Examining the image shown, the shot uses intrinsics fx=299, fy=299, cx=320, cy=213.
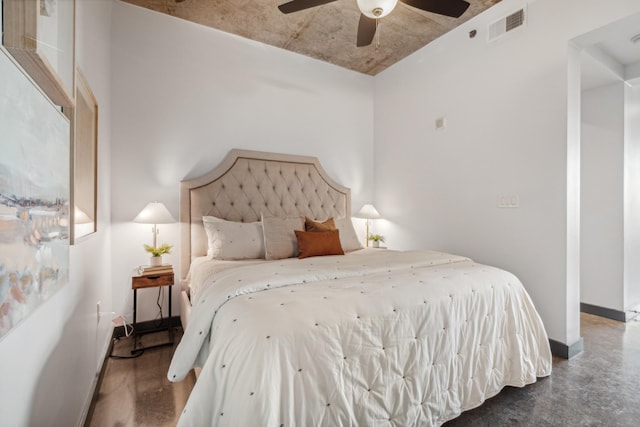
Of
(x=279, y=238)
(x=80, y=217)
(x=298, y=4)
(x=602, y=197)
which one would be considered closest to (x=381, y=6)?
(x=298, y=4)

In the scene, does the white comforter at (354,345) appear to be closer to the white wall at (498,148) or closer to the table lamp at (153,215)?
the white wall at (498,148)

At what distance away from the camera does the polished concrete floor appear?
1.64 meters

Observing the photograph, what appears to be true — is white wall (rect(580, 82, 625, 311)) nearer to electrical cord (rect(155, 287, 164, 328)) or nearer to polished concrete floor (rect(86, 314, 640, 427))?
polished concrete floor (rect(86, 314, 640, 427))

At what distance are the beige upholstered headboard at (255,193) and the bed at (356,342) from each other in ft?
2.60

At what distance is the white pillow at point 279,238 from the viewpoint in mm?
2666

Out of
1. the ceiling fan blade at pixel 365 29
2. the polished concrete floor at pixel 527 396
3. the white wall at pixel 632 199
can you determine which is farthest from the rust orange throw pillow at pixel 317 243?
the white wall at pixel 632 199

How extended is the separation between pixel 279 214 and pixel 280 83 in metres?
1.57

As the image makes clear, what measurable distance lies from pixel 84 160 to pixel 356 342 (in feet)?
5.49

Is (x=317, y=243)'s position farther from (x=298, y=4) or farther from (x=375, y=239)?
(x=298, y=4)

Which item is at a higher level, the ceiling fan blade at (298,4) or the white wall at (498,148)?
the ceiling fan blade at (298,4)

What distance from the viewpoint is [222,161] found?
3172 mm

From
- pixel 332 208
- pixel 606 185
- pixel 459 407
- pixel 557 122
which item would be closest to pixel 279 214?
pixel 332 208

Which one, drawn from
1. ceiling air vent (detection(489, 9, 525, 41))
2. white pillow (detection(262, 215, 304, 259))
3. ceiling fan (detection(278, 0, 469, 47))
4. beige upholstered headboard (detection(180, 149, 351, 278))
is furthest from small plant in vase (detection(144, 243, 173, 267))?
ceiling air vent (detection(489, 9, 525, 41))

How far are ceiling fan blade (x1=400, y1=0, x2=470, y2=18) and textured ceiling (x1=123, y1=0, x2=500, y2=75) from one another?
0.75 metres
